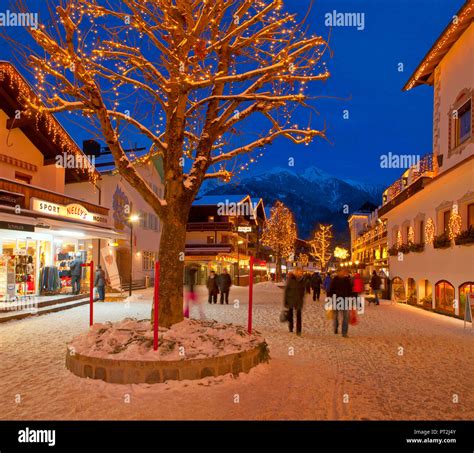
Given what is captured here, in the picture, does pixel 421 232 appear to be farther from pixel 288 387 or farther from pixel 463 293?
pixel 288 387

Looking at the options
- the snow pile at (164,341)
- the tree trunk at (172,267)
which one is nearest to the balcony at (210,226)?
the tree trunk at (172,267)

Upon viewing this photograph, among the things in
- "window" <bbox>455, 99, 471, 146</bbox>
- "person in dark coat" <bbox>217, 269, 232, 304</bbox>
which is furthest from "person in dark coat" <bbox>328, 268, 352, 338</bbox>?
"person in dark coat" <bbox>217, 269, 232, 304</bbox>

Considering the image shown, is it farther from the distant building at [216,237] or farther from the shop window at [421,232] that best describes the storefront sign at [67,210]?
the distant building at [216,237]

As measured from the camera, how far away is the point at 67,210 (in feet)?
69.3

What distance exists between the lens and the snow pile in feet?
23.7

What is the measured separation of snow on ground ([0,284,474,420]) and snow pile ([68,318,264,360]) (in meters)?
0.45

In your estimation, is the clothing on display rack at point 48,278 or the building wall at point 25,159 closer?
the building wall at point 25,159

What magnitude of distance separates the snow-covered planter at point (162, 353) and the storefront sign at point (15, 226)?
852 cm

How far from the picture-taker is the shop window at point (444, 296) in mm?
17328

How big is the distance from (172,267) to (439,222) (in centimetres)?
1386

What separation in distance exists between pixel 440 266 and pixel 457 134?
5.11 metres

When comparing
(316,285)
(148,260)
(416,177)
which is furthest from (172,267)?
(148,260)
